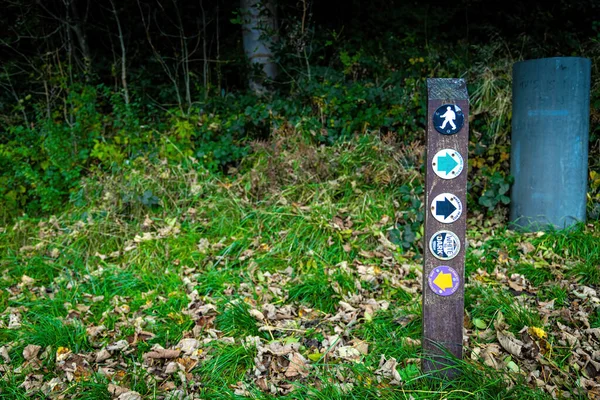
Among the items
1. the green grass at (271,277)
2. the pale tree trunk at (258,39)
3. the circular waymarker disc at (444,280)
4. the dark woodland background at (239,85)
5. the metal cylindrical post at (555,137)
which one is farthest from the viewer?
the pale tree trunk at (258,39)

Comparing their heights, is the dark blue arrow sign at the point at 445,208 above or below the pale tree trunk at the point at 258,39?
below

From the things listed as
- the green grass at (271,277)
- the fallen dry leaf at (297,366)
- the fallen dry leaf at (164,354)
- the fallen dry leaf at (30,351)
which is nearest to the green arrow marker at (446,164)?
the green grass at (271,277)

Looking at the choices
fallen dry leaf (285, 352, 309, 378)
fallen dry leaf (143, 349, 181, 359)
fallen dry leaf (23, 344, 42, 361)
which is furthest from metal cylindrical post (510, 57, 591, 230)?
fallen dry leaf (23, 344, 42, 361)

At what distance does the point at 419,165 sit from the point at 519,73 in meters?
1.34

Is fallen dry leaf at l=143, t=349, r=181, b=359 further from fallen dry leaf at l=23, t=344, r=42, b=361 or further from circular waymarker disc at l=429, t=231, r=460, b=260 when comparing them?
circular waymarker disc at l=429, t=231, r=460, b=260

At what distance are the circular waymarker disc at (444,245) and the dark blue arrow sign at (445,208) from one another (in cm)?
10

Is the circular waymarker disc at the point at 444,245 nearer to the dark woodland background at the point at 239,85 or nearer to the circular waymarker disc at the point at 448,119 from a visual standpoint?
the circular waymarker disc at the point at 448,119

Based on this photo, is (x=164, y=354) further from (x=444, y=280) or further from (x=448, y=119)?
(x=448, y=119)

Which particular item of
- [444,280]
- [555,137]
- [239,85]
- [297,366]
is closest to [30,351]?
[297,366]

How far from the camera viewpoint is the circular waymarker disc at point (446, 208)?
2613 mm

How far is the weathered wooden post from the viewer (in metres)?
2.56

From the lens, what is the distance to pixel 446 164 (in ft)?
8.50

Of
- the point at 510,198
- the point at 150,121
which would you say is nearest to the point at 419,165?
the point at 510,198

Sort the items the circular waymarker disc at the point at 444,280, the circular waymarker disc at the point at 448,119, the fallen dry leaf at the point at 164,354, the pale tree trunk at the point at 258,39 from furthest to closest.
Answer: the pale tree trunk at the point at 258,39
the fallen dry leaf at the point at 164,354
the circular waymarker disc at the point at 444,280
the circular waymarker disc at the point at 448,119
